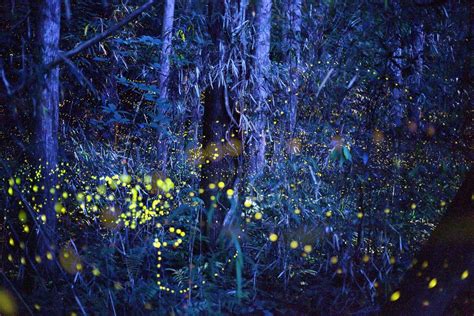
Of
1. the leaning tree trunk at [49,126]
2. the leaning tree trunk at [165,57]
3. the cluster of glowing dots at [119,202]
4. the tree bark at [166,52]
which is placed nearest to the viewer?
the cluster of glowing dots at [119,202]

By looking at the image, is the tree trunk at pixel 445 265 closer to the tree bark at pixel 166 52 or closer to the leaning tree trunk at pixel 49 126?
the leaning tree trunk at pixel 49 126

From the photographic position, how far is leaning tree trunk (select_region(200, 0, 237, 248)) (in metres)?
4.04

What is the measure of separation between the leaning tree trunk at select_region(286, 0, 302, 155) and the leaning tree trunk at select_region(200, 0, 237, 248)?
1.56 ft

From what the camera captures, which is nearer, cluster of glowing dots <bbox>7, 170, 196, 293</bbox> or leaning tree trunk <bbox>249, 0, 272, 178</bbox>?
cluster of glowing dots <bbox>7, 170, 196, 293</bbox>

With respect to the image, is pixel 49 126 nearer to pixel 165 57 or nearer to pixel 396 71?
pixel 165 57

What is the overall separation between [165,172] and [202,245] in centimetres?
130

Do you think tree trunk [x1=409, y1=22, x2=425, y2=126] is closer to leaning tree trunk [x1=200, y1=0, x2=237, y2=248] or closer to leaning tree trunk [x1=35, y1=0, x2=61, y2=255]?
leaning tree trunk [x1=200, y1=0, x2=237, y2=248]

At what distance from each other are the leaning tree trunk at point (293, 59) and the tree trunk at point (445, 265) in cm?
154

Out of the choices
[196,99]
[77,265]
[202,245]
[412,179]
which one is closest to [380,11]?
[412,179]

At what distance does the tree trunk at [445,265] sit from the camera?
8.98 feet

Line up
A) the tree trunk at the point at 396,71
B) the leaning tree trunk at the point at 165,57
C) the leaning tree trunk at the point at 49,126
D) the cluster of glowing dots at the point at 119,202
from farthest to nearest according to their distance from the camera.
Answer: the leaning tree trunk at the point at 165,57 < the leaning tree trunk at the point at 49,126 < the cluster of glowing dots at the point at 119,202 < the tree trunk at the point at 396,71

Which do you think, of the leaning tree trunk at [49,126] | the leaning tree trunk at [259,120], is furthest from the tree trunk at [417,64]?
the leaning tree trunk at [49,126]

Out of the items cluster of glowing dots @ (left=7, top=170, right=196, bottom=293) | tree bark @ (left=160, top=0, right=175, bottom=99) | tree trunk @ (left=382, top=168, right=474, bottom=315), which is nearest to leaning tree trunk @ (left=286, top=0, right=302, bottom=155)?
cluster of glowing dots @ (left=7, top=170, right=196, bottom=293)

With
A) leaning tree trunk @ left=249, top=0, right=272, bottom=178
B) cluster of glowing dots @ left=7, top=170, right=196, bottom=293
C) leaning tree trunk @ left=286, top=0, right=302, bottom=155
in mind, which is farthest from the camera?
leaning tree trunk @ left=249, top=0, right=272, bottom=178
